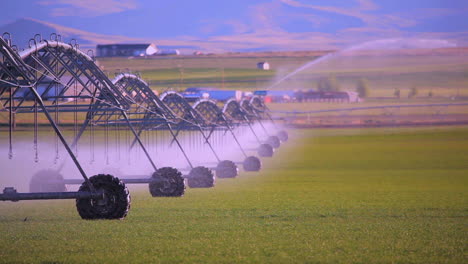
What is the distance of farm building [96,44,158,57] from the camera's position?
168 meters

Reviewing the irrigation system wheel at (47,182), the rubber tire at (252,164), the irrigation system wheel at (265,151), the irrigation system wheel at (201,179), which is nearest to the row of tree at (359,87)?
the irrigation system wheel at (265,151)

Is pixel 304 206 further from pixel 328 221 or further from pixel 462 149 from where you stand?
pixel 462 149

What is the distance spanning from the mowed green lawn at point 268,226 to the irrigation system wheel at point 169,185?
0.47 meters

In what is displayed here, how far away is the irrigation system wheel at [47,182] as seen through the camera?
32.0 meters

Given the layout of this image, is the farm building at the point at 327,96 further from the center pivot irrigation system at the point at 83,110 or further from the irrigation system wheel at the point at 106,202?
the irrigation system wheel at the point at 106,202

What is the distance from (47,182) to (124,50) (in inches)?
5668

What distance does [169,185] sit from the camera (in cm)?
3288

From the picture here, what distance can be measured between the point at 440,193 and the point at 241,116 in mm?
27216

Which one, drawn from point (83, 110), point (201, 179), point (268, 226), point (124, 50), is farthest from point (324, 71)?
point (268, 226)

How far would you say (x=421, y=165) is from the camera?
57.1 metres

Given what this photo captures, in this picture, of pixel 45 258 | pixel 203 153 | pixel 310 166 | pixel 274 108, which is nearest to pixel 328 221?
pixel 45 258

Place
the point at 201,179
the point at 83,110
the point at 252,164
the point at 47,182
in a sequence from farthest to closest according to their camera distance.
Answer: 1. the point at 252,164
2. the point at 201,179
3. the point at 47,182
4. the point at 83,110

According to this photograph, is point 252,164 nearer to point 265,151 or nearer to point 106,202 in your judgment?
point 265,151

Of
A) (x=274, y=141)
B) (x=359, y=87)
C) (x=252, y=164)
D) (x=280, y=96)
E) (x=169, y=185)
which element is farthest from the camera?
(x=280, y=96)
